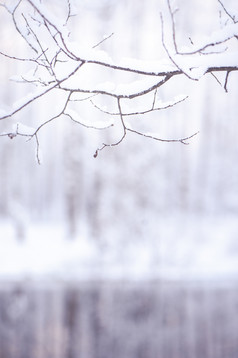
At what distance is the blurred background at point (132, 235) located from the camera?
28.8ft

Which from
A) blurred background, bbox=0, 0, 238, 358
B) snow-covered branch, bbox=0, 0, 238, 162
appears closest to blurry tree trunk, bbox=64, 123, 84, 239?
blurred background, bbox=0, 0, 238, 358

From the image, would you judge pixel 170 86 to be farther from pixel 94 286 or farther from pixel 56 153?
pixel 56 153

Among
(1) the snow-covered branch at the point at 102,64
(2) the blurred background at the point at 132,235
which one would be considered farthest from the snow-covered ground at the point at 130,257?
(1) the snow-covered branch at the point at 102,64

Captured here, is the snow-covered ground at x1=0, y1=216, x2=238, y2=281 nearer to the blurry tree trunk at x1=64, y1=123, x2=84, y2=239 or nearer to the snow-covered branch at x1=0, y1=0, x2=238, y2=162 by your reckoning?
the blurry tree trunk at x1=64, y1=123, x2=84, y2=239

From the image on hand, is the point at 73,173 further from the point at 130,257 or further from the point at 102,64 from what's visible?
the point at 102,64

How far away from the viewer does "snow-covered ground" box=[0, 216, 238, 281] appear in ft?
45.4

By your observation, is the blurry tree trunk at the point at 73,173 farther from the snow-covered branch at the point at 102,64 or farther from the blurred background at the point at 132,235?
the snow-covered branch at the point at 102,64

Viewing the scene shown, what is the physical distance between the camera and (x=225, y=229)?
759 inches

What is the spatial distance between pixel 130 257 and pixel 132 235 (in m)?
0.79

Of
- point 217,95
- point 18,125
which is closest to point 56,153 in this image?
A: point 217,95

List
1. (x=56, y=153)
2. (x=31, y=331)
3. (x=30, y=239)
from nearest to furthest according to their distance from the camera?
→ (x=31, y=331) → (x=30, y=239) → (x=56, y=153)

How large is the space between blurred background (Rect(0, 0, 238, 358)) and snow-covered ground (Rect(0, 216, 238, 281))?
5 centimetres

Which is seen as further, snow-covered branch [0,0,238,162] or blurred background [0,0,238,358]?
blurred background [0,0,238,358]

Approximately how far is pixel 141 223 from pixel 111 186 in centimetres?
173
